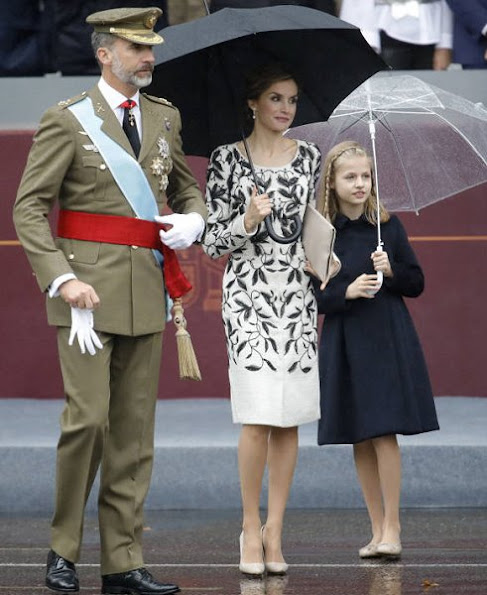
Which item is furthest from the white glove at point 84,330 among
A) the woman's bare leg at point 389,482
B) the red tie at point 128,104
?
the woman's bare leg at point 389,482

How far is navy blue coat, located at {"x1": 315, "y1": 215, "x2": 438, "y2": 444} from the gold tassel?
2.69 feet

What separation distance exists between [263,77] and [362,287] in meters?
0.87

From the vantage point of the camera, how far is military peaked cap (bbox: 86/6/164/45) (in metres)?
5.95

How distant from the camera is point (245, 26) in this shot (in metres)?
6.25

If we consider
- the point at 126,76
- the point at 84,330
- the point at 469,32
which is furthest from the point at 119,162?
the point at 469,32

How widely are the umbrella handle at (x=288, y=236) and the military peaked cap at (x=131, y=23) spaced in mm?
853

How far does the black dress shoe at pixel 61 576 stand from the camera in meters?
5.99

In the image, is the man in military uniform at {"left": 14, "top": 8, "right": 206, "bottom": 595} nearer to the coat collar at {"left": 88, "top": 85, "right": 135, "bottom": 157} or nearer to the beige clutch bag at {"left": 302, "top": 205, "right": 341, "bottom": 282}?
the coat collar at {"left": 88, "top": 85, "right": 135, "bottom": 157}

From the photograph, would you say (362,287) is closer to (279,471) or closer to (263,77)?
(279,471)

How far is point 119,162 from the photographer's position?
19.7ft

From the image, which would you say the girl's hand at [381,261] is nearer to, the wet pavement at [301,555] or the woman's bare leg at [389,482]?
the woman's bare leg at [389,482]

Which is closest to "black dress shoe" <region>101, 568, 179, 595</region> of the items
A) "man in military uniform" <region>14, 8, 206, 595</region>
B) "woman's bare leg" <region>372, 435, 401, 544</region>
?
"man in military uniform" <region>14, 8, 206, 595</region>

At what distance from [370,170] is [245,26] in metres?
0.90

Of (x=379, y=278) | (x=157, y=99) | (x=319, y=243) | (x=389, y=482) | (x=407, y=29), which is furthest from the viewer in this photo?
→ (x=407, y=29)
